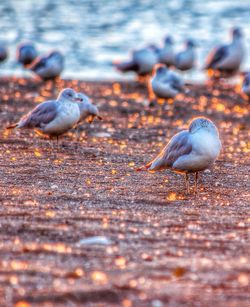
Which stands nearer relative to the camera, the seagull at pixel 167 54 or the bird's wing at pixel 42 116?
the bird's wing at pixel 42 116

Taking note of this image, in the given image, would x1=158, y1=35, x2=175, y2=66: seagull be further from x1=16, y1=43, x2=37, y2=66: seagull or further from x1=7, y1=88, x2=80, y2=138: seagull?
x1=7, y1=88, x2=80, y2=138: seagull

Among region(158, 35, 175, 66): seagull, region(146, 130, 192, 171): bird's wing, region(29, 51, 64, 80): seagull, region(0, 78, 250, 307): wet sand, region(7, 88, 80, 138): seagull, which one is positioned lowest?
region(0, 78, 250, 307): wet sand

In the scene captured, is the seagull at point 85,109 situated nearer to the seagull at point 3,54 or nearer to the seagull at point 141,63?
the seagull at point 141,63

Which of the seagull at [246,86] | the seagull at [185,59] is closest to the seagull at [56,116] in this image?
the seagull at [246,86]

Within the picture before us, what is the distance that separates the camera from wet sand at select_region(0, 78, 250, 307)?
6.11 metres

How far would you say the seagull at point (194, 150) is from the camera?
31.7ft

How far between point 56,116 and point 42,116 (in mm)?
195

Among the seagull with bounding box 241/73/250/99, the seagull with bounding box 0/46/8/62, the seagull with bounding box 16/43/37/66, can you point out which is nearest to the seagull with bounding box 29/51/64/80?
the seagull with bounding box 16/43/37/66

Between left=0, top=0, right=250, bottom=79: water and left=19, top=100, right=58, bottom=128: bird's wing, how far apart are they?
10806mm

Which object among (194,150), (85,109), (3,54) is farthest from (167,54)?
(194,150)

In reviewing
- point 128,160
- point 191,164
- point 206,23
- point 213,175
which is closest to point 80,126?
point 128,160

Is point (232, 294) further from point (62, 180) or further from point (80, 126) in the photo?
point (80, 126)

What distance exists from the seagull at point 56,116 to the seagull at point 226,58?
12529 mm

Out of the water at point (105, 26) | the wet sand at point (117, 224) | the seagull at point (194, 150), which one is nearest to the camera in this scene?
the wet sand at point (117, 224)
